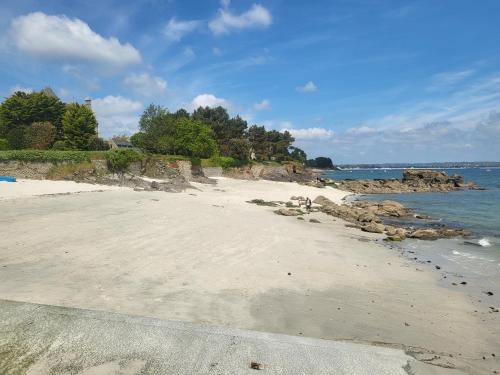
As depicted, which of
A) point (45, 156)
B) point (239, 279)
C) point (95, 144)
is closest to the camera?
point (239, 279)

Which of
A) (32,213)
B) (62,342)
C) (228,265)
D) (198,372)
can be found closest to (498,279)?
(228,265)

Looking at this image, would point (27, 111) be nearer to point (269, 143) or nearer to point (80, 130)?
point (80, 130)

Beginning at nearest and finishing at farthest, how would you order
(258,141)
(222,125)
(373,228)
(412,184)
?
(373,228) → (412,184) → (222,125) → (258,141)

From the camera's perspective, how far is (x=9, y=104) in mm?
57094

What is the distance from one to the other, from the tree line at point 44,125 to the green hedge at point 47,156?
9.47m

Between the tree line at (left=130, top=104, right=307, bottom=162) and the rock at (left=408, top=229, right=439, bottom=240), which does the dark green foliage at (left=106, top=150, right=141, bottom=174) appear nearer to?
the tree line at (left=130, top=104, right=307, bottom=162)

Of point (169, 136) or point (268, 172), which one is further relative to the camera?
point (268, 172)

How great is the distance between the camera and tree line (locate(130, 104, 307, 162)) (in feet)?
204

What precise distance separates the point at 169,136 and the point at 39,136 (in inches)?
799

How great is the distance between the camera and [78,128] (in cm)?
5275

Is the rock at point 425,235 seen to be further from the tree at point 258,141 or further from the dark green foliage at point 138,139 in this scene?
the tree at point 258,141

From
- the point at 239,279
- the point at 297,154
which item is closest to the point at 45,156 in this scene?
the point at 239,279

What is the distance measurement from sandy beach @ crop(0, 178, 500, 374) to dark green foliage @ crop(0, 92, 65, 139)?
1753 inches

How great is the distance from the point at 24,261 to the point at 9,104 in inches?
2258
